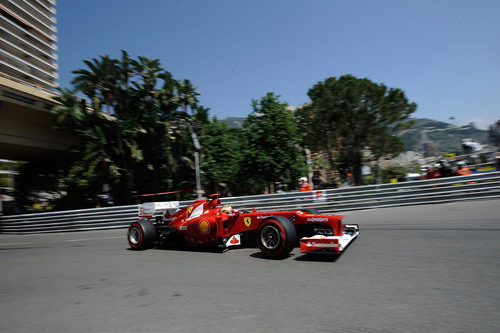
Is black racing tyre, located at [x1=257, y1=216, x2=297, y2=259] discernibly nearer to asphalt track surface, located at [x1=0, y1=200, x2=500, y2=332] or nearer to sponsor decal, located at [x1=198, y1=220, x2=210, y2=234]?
asphalt track surface, located at [x1=0, y1=200, x2=500, y2=332]

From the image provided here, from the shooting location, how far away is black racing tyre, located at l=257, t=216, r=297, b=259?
4.99 metres

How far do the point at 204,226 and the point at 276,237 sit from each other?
67.8 inches

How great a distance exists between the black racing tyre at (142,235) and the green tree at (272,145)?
11263 mm

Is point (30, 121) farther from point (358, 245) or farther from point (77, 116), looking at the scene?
point (358, 245)

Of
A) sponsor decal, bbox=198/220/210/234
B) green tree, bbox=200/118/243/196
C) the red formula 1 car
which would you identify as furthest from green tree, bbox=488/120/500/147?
sponsor decal, bbox=198/220/210/234

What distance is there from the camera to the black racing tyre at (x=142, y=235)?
682 cm

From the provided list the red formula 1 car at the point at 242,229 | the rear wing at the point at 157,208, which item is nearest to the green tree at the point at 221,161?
the rear wing at the point at 157,208

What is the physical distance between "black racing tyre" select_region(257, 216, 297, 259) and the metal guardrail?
184 inches

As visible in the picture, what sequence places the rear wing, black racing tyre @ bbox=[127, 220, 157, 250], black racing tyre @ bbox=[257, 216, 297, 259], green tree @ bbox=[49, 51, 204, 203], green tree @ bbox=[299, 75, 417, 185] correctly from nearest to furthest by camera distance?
1. black racing tyre @ bbox=[257, 216, 297, 259]
2. black racing tyre @ bbox=[127, 220, 157, 250]
3. the rear wing
4. green tree @ bbox=[49, 51, 204, 203]
5. green tree @ bbox=[299, 75, 417, 185]

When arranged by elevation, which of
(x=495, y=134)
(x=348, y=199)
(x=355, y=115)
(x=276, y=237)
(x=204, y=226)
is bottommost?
(x=276, y=237)

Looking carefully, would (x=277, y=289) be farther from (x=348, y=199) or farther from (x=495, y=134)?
(x=495, y=134)

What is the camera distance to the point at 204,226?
20.3 feet

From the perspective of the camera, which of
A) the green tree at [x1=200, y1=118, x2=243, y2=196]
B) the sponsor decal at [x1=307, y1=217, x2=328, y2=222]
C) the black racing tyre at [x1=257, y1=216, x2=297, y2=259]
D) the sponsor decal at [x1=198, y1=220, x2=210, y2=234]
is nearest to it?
the black racing tyre at [x1=257, y1=216, x2=297, y2=259]

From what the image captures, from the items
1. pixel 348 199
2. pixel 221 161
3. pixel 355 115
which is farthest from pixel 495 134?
pixel 221 161
